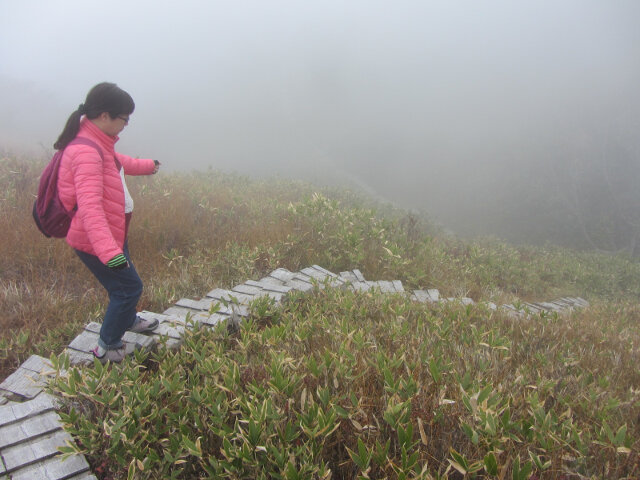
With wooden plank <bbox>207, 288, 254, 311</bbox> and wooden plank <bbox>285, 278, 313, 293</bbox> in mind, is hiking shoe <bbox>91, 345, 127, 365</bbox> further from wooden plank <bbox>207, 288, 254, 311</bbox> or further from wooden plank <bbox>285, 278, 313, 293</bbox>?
wooden plank <bbox>285, 278, 313, 293</bbox>

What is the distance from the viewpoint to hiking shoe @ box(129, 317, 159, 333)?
3303 millimetres

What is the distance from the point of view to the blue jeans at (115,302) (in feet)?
9.82

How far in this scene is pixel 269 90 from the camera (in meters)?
59.2

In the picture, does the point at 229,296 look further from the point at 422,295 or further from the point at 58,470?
the point at 422,295

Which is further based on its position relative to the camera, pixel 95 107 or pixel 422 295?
pixel 422 295

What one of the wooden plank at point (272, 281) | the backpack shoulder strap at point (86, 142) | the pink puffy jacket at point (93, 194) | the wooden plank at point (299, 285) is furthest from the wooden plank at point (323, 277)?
the backpack shoulder strap at point (86, 142)

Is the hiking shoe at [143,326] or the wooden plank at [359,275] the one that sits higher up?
the hiking shoe at [143,326]

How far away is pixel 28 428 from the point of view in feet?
7.27

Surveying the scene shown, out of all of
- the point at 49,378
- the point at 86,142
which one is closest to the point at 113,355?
the point at 49,378

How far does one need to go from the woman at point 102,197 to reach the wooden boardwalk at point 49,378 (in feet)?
1.01

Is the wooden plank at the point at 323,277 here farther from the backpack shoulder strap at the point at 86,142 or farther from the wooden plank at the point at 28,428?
the wooden plank at the point at 28,428

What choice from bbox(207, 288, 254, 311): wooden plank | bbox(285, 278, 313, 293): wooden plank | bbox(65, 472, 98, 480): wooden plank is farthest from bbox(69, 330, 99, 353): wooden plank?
bbox(285, 278, 313, 293): wooden plank

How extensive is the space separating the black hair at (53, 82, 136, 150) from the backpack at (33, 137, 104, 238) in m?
0.07

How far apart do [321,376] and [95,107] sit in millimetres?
2617
